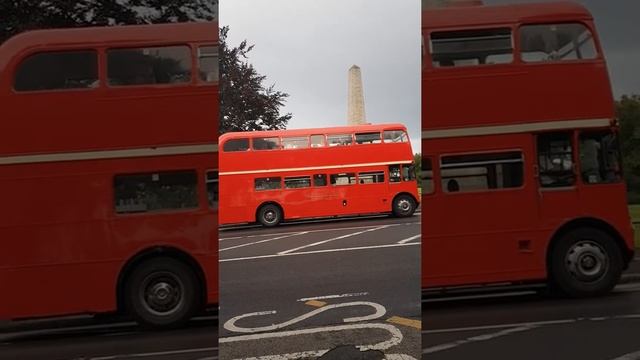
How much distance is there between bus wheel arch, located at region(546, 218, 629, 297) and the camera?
7.39ft

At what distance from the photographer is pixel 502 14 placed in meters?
2.12

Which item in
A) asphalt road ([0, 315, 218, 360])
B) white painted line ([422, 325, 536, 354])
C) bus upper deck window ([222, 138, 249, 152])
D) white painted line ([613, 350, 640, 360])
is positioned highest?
bus upper deck window ([222, 138, 249, 152])

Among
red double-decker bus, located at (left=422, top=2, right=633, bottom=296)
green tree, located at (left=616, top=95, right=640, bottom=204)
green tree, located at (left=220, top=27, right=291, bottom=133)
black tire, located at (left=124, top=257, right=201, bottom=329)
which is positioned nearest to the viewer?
green tree, located at (left=220, top=27, right=291, bottom=133)

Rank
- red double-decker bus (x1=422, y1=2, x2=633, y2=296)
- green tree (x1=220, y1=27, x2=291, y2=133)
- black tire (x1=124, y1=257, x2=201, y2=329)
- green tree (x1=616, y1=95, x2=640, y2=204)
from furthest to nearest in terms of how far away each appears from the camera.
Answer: green tree (x1=616, y1=95, x2=640, y2=204) → red double-decker bus (x1=422, y1=2, x2=633, y2=296) → black tire (x1=124, y1=257, x2=201, y2=329) → green tree (x1=220, y1=27, x2=291, y2=133)

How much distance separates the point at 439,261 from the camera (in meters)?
2.18

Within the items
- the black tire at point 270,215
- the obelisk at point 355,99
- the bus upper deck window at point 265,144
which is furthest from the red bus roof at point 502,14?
the black tire at point 270,215

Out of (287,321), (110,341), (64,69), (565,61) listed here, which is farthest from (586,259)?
(64,69)

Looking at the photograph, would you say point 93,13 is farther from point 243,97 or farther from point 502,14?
point 502,14

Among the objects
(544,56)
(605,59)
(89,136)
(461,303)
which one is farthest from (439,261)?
Answer: (89,136)

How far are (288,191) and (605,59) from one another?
1.64 m

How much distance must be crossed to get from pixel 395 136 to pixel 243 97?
0.67m

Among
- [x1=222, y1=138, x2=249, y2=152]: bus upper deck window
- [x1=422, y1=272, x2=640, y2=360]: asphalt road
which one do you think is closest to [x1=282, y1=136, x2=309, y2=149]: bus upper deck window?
[x1=222, y1=138, x2=249, y2=152]: bus upper deck window

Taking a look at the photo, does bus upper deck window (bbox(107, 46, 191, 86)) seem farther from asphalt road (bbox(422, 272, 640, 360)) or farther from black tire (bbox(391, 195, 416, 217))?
asphalt road (bbox(422, 272, 640, 360))

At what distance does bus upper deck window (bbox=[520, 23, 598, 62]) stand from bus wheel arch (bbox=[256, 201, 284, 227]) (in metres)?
1.33
